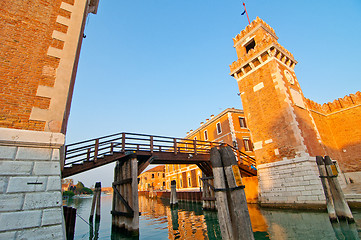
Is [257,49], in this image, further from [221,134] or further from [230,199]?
[230,199]

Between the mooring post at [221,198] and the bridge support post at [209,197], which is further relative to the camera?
the bridge support post at [209,197]

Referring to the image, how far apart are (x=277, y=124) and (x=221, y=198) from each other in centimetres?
1215

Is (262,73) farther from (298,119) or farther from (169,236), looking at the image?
(169,236)

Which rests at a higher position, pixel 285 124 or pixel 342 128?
pixel 342 128

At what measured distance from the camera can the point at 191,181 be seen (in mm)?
27062

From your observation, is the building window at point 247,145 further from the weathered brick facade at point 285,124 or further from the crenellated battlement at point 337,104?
the crenellated battlement at point 337,104

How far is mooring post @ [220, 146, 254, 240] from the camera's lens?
9.65 feet

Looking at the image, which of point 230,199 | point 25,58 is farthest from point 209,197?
point 25,58

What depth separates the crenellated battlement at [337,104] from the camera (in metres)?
15.9

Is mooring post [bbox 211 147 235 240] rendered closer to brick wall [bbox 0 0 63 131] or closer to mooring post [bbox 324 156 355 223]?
brick wall [bbox 0 0 63 131]

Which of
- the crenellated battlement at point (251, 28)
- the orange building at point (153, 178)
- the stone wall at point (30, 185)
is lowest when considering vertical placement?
the stone wall at point (30, 185)

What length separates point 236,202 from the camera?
313 centimetres

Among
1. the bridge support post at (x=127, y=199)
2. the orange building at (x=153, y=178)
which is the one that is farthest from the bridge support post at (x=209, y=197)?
the orange building at (x=153, y=178)

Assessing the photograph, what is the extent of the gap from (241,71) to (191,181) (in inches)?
706
